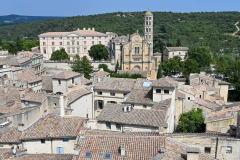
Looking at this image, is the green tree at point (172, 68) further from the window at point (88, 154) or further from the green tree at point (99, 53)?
the window at point (88, 154)

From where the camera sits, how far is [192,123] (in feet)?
174

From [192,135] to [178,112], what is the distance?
19.0 m

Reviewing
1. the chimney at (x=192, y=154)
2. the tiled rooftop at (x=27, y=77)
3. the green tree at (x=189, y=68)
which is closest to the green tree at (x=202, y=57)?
the green tree at (x=189, y=68)

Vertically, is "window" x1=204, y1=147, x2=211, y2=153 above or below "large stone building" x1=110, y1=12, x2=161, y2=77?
below

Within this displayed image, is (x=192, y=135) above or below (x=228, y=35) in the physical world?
below

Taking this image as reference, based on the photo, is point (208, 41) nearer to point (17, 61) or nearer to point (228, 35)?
point (228, 35)

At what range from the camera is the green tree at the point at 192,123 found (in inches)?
2083

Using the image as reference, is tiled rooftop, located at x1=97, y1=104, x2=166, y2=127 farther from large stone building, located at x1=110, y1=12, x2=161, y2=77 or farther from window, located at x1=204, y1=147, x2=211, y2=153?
large stone building, located at x1=110, y1=12, x2=161, y2=77

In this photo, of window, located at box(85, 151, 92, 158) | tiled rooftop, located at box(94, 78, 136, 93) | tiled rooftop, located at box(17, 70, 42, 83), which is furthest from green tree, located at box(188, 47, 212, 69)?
window, located at box(85, 151, 92, 158)

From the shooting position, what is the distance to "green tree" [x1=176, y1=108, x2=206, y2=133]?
174 ft

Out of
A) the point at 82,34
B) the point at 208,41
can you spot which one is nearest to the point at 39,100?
the point at 82,34

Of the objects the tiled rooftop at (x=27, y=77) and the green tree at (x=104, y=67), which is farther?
the green tree at (x=104, y=67)

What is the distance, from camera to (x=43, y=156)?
34938 mm

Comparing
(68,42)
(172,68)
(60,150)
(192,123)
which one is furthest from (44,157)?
(68,42)
